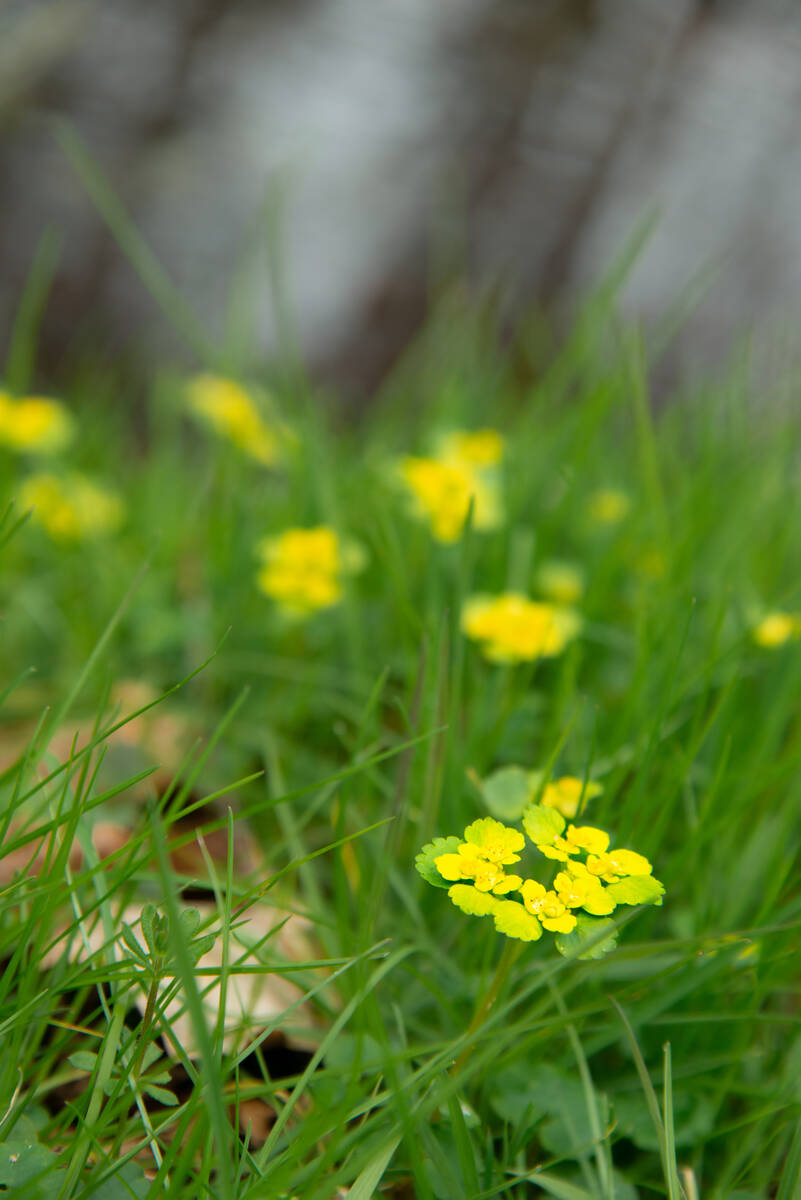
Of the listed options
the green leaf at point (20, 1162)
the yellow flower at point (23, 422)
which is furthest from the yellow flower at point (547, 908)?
the yellow flower at point (23, 422)

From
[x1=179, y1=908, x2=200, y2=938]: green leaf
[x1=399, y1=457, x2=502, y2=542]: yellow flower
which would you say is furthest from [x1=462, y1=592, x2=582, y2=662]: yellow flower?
[x1=179, y1=908, x2=200, y2=938]: green leaf

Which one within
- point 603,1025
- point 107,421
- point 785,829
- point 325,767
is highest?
point 785,829

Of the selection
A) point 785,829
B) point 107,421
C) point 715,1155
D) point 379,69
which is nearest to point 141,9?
point 379,69

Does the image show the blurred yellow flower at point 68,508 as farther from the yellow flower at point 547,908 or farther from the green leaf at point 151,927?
the yellow flower at point 547,908

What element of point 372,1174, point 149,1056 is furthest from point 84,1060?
point 372,1174

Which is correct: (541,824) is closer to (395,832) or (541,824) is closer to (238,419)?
(395,832)

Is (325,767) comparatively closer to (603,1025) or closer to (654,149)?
(603,1025)
